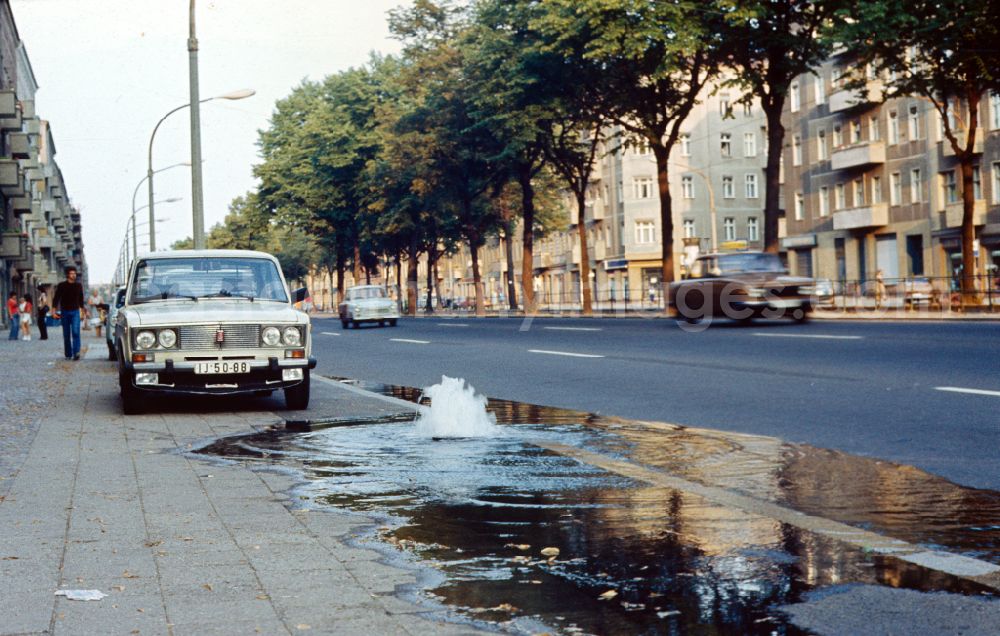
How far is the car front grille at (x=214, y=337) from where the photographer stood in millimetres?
13125

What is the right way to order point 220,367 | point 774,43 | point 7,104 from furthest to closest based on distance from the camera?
point 7,104, point 774,43, point 220,367

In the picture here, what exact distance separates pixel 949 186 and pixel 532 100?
2117 centimetres

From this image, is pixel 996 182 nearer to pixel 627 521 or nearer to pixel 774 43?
pixel 774 43

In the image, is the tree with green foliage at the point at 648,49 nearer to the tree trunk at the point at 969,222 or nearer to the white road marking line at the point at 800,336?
the tree trunk at the point at 969,222

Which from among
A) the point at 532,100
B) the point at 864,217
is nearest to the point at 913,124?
the point at 864,217

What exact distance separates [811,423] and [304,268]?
422 ft

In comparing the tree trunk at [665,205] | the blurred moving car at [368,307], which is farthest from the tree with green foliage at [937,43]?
the blurred moving car at [368,307]

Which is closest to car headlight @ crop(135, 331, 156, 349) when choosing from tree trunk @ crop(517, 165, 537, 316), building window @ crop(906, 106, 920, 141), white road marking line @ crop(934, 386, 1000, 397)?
white road marking line @ crop(934, 386, 1000, 397)

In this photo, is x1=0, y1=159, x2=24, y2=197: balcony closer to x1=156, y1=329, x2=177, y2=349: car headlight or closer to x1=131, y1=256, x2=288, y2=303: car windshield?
x1=131, y1=256, x2=288, y2=303: car windshield

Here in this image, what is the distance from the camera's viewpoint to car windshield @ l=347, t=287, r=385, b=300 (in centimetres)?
5191

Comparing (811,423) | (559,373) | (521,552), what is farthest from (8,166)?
(521,552)

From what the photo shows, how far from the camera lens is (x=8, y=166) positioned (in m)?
58.8

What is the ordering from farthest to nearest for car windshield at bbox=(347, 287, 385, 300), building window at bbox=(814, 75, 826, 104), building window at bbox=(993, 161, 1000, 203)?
building window at bbox=(814, 75, 826, 104), building window at bbox=(993, 161, 1000, 203), car windshield at bbox=(347, 287, 385, 300)

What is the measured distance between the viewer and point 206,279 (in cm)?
1448
